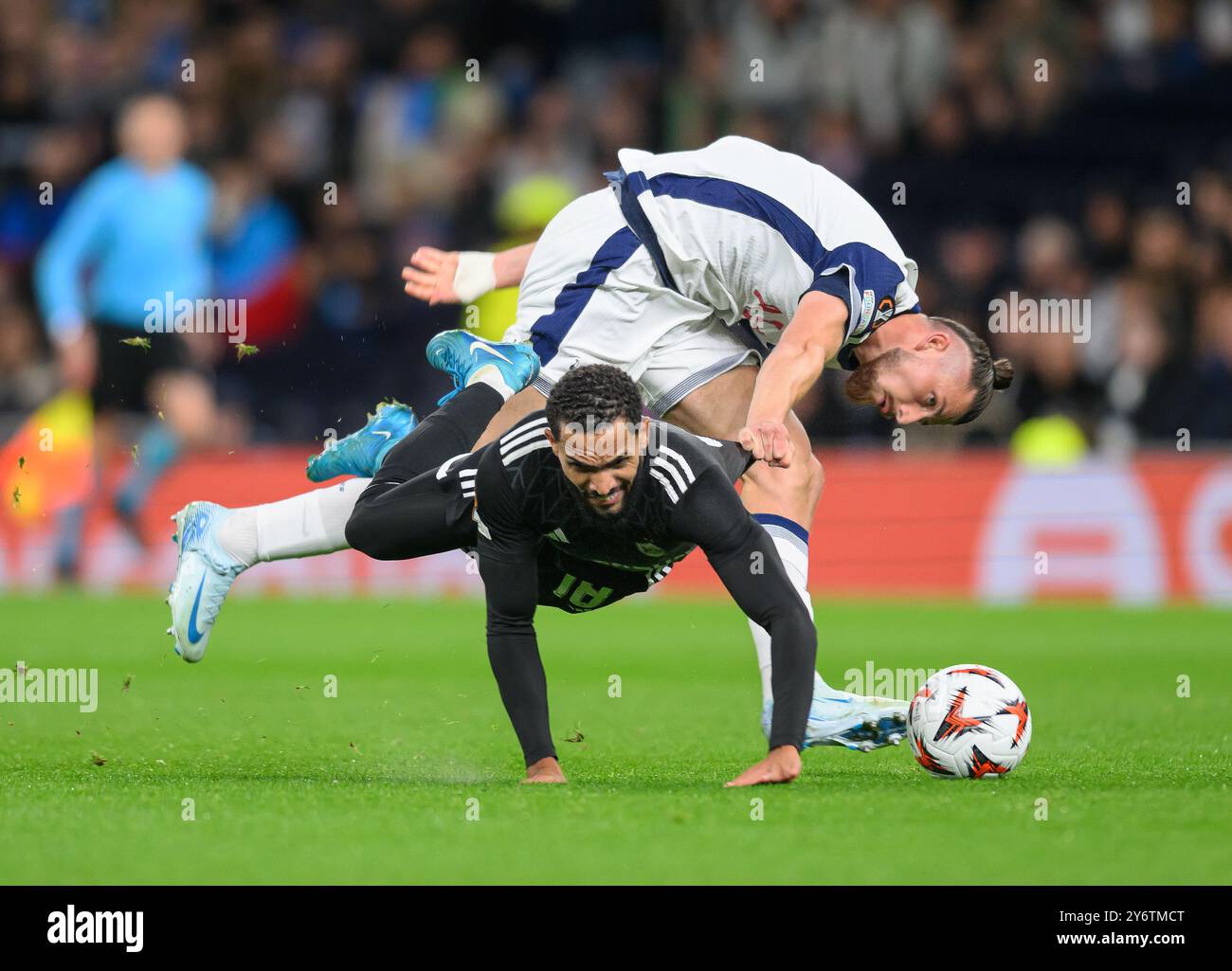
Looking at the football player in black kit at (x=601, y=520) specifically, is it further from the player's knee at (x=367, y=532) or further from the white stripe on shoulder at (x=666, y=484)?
the player's knee at (x=367, y=532)

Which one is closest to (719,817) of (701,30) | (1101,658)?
(1101,658)

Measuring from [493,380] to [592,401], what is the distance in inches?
61.6

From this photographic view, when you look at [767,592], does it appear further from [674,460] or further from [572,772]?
[572,772]

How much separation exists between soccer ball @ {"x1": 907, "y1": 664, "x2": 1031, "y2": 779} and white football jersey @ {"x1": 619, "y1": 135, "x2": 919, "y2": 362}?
3.86ft

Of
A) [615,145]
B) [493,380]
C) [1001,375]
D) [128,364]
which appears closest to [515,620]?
[493,380]

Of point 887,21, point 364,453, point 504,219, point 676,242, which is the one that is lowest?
point 364,453

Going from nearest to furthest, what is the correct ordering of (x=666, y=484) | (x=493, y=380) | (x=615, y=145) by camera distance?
(x=666, y=484) < (x=493, y=380) < (x=615, y=145)

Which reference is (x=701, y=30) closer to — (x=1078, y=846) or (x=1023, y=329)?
(x=1023, y=329)

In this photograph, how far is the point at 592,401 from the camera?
4922 mm

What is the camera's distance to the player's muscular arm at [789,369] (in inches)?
205

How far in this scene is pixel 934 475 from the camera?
13.8m

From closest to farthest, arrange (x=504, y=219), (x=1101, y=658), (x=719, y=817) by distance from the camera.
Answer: (x=719, y=817) < (x=1101, y=658) < (x=504, y=219)

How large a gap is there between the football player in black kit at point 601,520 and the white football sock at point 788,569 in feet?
1.86

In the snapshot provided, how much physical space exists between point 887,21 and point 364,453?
34.8 ft
